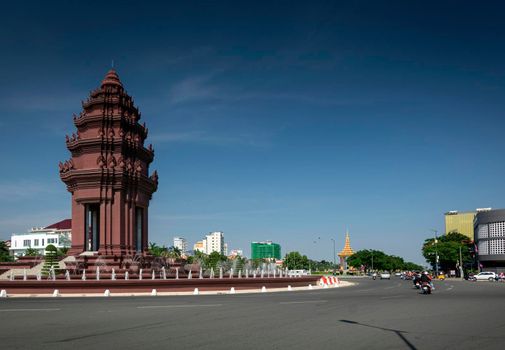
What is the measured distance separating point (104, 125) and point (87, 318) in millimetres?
32223

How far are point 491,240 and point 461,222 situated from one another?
84.3 m

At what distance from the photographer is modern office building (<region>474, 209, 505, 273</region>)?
103463mm

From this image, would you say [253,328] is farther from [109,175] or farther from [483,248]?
[483,248]

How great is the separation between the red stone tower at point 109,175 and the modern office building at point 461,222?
513 feet

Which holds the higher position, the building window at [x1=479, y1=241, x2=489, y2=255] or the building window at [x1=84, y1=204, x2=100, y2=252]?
the building window at [x1=84, y1=204, x2=100, y2=252]

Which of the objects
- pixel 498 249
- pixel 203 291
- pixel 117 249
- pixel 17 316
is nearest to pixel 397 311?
pixel 17 316

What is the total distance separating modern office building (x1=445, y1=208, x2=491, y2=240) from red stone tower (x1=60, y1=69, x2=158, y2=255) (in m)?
156

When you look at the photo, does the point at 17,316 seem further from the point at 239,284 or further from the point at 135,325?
the point at 239,284

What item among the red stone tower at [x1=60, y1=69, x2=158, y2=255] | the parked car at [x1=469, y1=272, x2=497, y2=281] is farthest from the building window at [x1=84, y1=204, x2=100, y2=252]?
the parked car at [x1=469, y1=272, x2=497, y2=281]

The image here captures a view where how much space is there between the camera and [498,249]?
340 ft

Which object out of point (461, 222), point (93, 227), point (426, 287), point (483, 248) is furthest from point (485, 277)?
point (461, 222)

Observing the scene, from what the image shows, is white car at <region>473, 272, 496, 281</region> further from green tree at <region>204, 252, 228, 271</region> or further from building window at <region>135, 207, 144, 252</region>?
building window at <region>135, 207, 144, 252</region>

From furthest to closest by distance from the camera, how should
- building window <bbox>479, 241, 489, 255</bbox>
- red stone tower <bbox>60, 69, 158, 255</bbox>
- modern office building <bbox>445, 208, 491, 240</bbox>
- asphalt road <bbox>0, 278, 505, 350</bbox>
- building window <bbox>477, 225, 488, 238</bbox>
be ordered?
modern office building <bbox>445, 208, 491, 240</bbox> < building window <bbox>477, 225, 488, 238</bbox> < building window <bbox>479, 241, 489, 255</bbox> < red stone tower <bbox>60, 69, 158, 255</bbox> < asphalt road <bbox>0, 278, 505, 350</bbox>

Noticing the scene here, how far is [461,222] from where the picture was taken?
7318 inches
